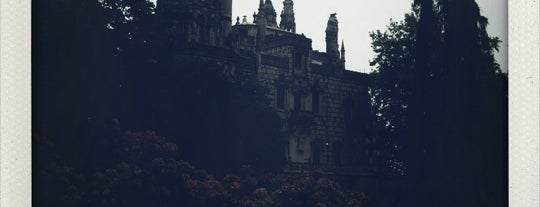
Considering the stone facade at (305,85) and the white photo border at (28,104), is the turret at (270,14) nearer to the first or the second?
the stone facade at (305,85)

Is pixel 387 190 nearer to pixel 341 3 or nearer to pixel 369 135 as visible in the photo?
pixel 369 135

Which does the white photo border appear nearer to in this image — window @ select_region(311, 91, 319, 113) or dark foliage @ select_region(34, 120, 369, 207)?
dark foliage @ select_region(34, 120, 369, 207)

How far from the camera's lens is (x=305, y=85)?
5.78m

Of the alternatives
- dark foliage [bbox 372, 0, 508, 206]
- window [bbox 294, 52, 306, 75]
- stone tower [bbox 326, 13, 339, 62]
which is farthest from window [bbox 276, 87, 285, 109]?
dark foliage [bbox 372, 0, 508, 206]

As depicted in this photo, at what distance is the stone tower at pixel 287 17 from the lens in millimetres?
5686

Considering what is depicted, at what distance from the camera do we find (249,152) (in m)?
5.61

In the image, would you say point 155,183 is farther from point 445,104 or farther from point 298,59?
point 445,104

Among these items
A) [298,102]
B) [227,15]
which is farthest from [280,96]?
[227,15]

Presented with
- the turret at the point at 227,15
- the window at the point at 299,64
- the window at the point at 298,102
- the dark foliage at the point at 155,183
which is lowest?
the dark foliage at the point at 155,183

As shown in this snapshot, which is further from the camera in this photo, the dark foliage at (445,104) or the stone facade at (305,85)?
the dark foliage at (445,104)

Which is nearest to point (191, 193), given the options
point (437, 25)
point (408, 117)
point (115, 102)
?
point (115, 102)

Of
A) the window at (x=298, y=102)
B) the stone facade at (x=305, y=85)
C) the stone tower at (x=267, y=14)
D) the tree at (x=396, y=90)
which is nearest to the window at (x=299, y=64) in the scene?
the stone facade at (x=305, y=85)

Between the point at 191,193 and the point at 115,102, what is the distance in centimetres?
84

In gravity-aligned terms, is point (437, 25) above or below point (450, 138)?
above
